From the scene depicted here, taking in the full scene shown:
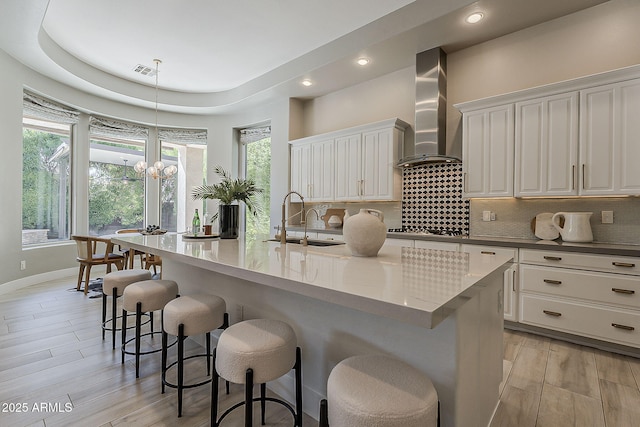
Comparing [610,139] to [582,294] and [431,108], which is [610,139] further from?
[431,108]

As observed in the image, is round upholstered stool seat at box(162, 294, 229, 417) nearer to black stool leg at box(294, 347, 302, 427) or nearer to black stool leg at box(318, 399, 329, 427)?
black stool leg at box(294, 347, 302, 427)

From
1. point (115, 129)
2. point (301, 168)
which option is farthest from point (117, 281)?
point (115, 129)

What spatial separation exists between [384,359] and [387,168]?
3.14 m

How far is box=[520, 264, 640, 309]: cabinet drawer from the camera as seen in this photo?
2.34 metres

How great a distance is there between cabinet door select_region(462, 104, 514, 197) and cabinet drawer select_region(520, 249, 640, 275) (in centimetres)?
66

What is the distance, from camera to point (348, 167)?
4.40m

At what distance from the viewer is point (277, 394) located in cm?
187

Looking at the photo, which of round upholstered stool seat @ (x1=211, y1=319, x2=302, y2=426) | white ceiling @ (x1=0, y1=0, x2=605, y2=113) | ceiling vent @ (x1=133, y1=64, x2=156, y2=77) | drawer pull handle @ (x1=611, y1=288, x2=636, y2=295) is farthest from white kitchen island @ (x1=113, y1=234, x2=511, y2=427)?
ceiling vent @ (x1=133, y1=64, x2=156, y2=77)

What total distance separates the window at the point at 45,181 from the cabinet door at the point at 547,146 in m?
6.65

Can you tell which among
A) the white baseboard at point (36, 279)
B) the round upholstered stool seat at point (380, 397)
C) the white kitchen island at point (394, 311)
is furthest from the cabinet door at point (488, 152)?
the white baseboard at point (36, 279)

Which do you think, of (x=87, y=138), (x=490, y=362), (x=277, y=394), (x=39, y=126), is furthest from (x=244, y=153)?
(x=490, y=362)

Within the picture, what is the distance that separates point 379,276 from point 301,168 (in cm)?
402

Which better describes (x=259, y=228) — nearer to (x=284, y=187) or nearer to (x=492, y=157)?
(x=284, y=187)

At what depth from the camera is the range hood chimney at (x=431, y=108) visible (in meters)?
3.55
